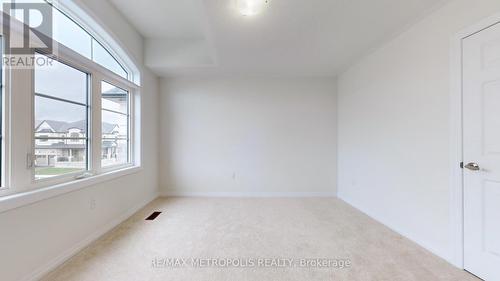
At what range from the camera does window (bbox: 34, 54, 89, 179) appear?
2.00 m

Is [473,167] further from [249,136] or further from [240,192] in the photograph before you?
[240,192]

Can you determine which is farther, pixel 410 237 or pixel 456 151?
pixel 410 237

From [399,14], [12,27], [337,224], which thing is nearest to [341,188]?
[337,224]

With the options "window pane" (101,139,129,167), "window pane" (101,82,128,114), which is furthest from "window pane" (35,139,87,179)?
"window pane" (101,82,128,114)

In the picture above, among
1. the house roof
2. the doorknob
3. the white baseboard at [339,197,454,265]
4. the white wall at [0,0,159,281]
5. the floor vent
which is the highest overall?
the house roof

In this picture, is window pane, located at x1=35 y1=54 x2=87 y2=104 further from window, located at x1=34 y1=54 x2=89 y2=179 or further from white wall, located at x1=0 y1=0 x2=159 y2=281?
white wall, located at x1=0 y1=0 x2=159 y2=281

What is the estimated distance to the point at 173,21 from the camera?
3.26 meters

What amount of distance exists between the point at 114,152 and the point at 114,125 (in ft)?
1.36

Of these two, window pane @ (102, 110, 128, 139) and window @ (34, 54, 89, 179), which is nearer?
window @ (34, 54, 89, 179)

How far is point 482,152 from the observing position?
5.97 feet

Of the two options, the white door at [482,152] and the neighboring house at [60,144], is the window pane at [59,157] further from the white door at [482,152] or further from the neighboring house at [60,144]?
the white door at [482,152]

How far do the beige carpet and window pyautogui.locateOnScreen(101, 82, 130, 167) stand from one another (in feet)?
3.23

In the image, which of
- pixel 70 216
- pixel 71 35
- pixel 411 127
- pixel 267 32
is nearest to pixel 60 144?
pixel 70 216

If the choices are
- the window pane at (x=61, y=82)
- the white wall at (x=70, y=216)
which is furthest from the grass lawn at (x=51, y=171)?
the window pane at (x=61, y=82)
